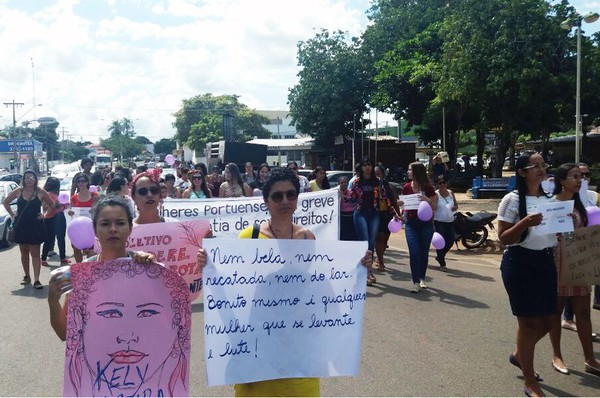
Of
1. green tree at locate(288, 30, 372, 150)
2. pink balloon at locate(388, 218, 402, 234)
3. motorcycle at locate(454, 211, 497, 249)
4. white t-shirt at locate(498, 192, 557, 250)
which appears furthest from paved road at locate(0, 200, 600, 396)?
green tree at locate(288, 30, 372, 150)

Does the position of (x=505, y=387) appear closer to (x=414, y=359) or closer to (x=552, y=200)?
(x=414, y=359)

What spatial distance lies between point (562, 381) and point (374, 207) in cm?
432

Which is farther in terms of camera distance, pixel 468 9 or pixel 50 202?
pixel 468 9

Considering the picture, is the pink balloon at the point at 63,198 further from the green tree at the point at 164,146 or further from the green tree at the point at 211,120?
the green tree at the point at 164,146

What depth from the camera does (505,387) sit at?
177 inches

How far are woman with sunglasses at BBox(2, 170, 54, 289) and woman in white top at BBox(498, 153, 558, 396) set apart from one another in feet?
22.5

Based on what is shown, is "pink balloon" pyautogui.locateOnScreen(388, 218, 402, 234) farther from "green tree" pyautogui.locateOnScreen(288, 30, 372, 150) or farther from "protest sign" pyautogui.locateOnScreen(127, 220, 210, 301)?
"green tree" pyautogui.locateOnScreen(288, 30, 372, 150)

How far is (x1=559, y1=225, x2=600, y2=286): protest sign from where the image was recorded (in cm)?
482

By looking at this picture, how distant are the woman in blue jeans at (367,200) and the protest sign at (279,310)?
5.39m

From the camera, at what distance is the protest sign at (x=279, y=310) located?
2.95m

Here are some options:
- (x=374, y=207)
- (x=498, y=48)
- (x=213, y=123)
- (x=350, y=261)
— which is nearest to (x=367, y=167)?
(x=374, y=207)

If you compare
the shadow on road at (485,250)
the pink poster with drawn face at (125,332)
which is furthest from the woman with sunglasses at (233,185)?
the pink poster with drawn face at (125,332)

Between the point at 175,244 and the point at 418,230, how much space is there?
441 centimetres

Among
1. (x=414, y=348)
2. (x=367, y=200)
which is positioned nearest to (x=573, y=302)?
(x=414, y=348)
